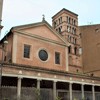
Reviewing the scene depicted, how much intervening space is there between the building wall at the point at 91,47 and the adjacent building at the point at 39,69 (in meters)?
10.5

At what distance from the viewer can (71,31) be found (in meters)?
49.0

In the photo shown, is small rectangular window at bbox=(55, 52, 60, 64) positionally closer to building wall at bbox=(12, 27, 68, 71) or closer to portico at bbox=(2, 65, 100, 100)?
building wall at bbox=(12, 27, 68, 71)

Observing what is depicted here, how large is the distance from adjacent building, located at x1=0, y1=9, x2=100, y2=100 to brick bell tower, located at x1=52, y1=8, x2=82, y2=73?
1506cm

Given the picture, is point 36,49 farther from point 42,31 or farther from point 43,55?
point 42,31

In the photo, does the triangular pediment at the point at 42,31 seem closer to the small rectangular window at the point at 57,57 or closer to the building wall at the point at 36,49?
the building wall at the point at 36,49

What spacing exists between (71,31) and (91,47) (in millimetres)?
7474

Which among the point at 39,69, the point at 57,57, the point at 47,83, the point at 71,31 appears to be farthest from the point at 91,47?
the point at 39,69

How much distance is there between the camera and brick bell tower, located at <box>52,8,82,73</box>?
4622cm

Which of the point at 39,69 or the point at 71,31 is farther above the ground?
the point at 71,31

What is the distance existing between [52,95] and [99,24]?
78.3 feet

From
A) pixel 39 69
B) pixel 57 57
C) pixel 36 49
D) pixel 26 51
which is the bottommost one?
pixel 39 69

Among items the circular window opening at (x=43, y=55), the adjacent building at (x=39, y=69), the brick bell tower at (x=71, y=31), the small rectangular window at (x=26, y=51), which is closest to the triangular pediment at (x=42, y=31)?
the adjacent building at (x=39, y=69)

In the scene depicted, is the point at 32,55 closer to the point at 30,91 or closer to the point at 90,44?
the point at 30,91

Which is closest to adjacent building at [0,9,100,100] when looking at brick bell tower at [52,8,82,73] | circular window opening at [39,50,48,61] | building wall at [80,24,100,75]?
circular window opening at [39,50,48,61]
